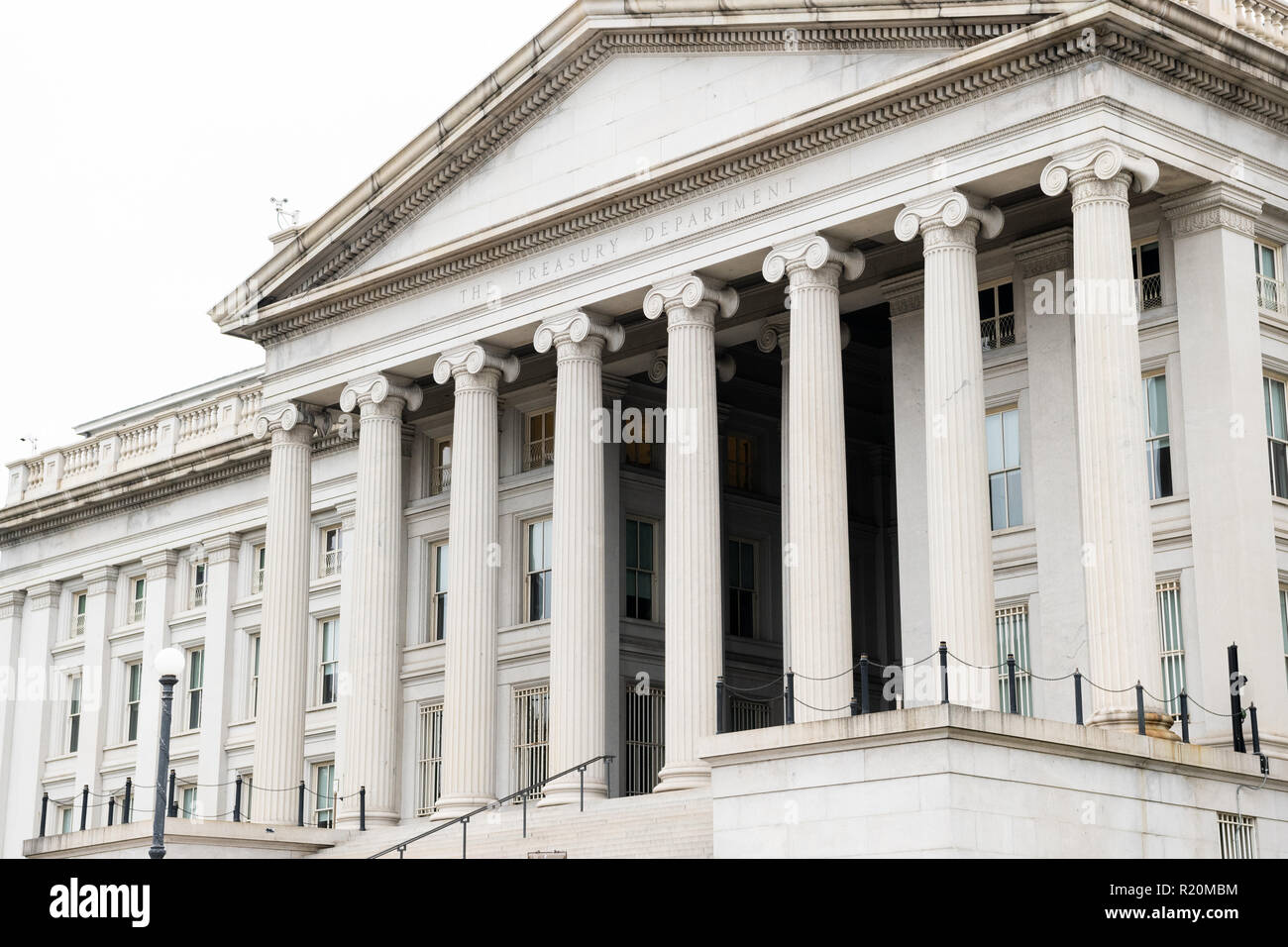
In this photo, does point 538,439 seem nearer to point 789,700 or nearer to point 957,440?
point 957,440

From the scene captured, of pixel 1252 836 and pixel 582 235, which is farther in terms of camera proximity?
pixel 582 235

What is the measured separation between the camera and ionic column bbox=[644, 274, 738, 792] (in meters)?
33.8

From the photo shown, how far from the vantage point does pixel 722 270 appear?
35281 millimetres

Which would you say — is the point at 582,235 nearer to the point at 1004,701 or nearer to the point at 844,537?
the point at 844,537

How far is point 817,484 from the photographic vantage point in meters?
32.7

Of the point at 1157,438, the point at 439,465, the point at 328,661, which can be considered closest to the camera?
the point at 1157,438

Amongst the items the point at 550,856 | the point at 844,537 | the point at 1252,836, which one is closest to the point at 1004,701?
the point at 844,537

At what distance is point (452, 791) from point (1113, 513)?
14479 mm

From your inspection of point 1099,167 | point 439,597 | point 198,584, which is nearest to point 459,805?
point 439,597

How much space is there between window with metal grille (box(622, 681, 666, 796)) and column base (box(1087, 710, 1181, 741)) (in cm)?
1451

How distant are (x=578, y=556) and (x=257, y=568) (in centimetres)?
1888

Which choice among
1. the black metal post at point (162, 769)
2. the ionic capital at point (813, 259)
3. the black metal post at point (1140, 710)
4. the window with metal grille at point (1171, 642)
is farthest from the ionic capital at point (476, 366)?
the black metal post at point (1140, 710)

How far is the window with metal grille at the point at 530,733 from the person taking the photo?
135ft

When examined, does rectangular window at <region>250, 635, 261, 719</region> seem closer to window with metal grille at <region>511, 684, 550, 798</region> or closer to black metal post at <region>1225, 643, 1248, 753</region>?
window with metal grille at <region>511, 684, 550, 798</region>
